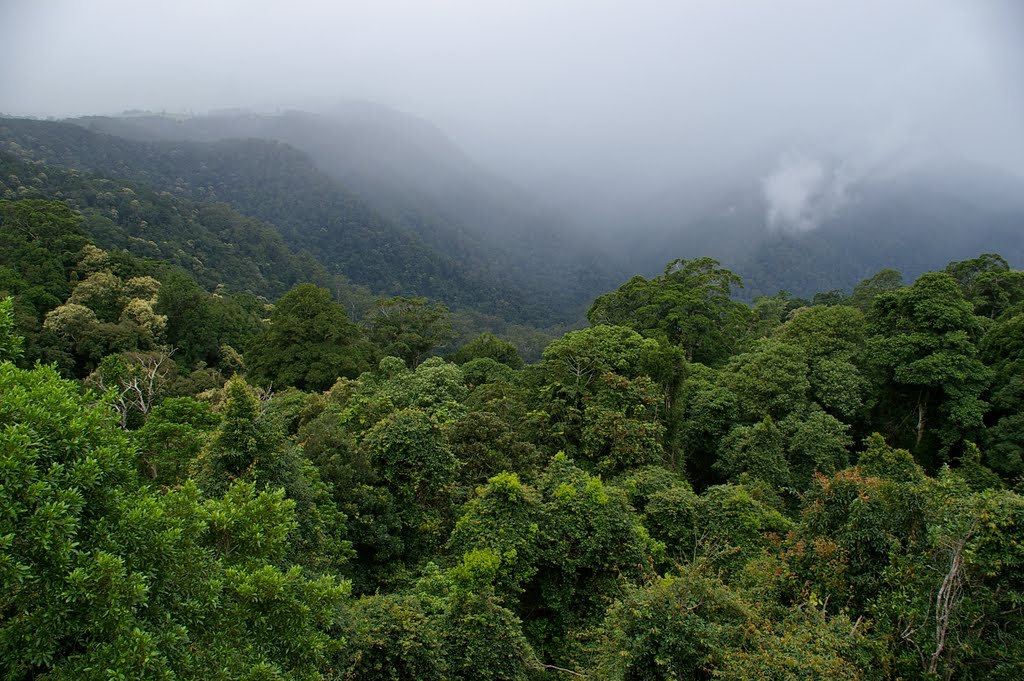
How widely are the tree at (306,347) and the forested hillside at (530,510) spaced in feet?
0.49

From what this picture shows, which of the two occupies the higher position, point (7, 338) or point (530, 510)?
point (7, 338)

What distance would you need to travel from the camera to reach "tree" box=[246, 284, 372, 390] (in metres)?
25.6

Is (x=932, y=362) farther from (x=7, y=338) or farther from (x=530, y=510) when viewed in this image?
(x=7, y=338)

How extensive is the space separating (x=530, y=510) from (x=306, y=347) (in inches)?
751

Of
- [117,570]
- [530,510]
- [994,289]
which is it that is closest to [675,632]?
[530,510]

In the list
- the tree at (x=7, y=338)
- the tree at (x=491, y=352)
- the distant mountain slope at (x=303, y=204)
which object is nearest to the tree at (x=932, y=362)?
the tree at (x=491, y=352)

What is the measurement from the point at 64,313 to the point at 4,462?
100ft

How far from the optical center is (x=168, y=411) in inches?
383

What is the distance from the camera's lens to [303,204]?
170m

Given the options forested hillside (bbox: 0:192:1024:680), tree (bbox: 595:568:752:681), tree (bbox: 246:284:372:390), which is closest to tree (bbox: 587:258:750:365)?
forested hillside (bbox: 0:192:1024:680)

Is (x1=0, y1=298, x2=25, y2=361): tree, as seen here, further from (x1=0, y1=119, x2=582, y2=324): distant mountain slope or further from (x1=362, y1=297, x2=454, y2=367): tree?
(x1=0, y1=119, x2=582, y2=324): distant mountain slope

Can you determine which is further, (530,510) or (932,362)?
(932,362)

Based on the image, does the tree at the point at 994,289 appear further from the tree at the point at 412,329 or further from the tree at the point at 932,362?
the tree at the point at 412,329

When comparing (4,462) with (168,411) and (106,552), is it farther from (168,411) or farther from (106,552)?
(168,411)
